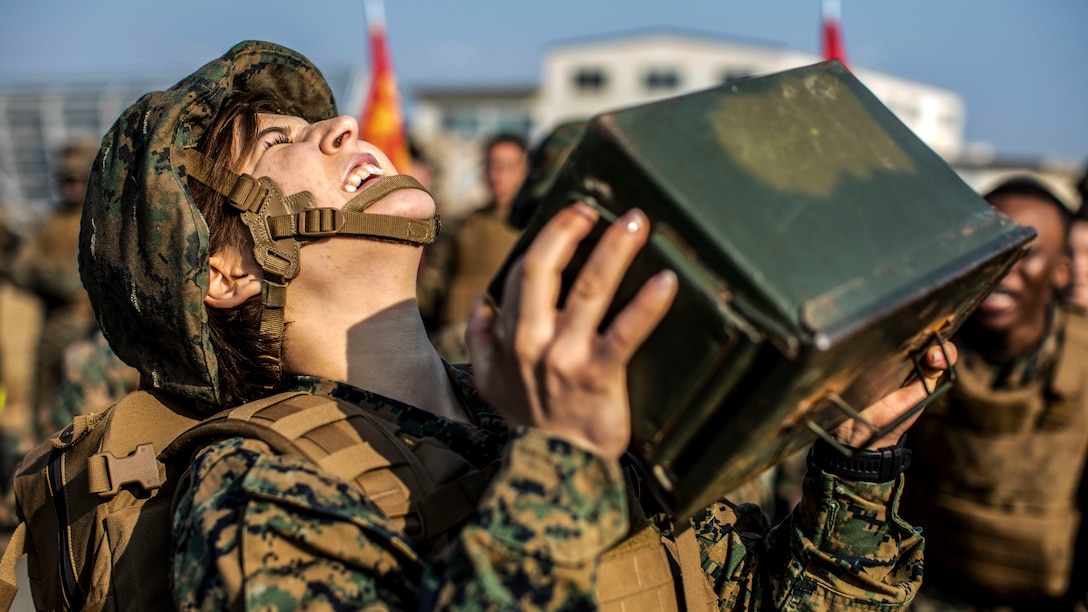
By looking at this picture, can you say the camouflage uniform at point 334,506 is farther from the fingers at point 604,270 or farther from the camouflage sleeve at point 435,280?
the camouflage sleeve at point 435,280

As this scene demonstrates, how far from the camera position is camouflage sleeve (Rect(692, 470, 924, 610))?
2.02 metres

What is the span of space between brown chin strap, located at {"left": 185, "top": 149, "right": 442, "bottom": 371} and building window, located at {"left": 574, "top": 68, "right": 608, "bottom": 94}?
5131 cm

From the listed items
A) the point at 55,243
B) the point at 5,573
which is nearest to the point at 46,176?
the point at 55,243

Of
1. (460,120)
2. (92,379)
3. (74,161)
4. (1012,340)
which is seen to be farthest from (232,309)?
(460,120)

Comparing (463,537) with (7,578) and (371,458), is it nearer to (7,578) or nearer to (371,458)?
(371,458)

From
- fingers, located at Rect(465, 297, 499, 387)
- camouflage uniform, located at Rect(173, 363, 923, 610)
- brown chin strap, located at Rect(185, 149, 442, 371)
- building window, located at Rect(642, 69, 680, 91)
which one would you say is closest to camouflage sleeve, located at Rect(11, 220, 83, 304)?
brown chin strap, located at Rect(185, 149, 442, 371)

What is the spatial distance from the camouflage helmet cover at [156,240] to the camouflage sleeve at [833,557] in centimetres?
125

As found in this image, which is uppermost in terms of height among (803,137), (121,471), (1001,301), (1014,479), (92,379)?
(803,137)

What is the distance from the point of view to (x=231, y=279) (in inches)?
89.1

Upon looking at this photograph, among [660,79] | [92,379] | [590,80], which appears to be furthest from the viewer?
[590,80]

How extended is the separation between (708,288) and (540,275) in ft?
0.83

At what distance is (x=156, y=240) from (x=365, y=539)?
905 mm

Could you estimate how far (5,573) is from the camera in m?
2.21

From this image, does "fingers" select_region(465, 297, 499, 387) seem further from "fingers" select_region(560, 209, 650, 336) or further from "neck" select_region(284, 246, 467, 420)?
"neck" select_region(284, 246, 467, 420)
